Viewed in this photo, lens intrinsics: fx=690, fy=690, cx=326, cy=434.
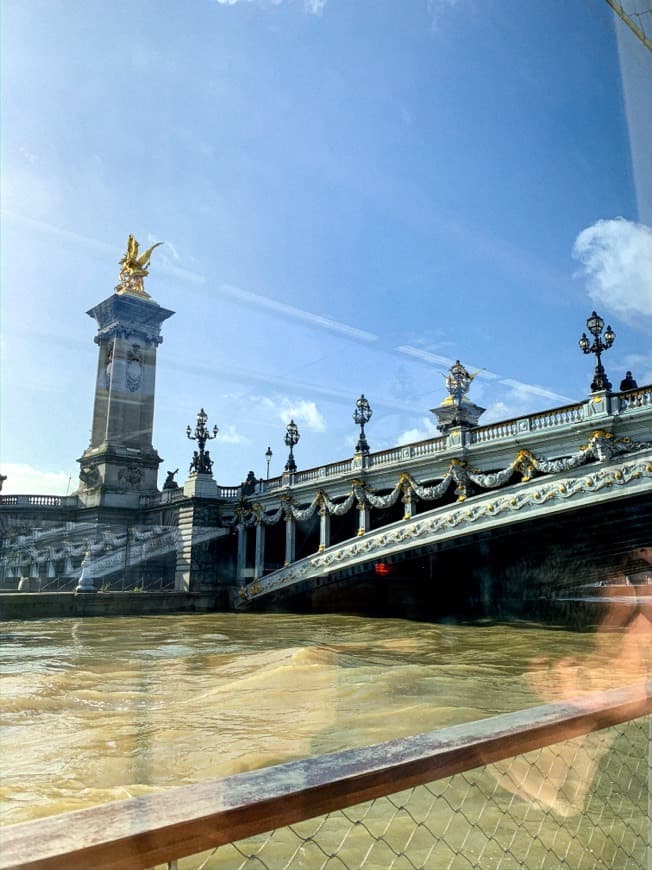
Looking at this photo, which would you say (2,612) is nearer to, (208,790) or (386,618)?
(386,618)

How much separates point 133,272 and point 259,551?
24481mm

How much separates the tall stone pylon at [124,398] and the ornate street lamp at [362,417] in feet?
60.3

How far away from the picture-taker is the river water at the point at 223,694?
686 centimetres

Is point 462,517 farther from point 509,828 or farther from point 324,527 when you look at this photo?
point 509,828

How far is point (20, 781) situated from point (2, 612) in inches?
787

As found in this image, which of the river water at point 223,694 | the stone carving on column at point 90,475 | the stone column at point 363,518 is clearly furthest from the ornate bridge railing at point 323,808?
the stone carving on column at point 90,475

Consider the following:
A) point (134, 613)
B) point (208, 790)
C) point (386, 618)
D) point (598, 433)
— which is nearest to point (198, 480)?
point (134, 613)

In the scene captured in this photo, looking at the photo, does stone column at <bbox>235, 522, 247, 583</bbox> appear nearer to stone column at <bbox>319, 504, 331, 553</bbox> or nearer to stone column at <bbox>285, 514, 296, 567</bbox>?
stone column at <bbox>285, 514, 296, 567</bbox>

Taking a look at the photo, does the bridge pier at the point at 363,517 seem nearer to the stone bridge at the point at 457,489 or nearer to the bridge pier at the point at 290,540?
the stone bridge at the point at 457,489

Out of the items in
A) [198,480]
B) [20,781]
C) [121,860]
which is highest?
[198,480]

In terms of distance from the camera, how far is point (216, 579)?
1486 inches

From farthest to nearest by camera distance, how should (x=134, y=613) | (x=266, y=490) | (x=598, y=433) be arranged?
(x=266, y=490)
(x=134, y=613)
(x=598, y=433)

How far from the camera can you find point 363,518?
3114 centimetres

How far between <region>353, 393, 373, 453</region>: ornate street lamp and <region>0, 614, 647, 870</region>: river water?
11.4m
